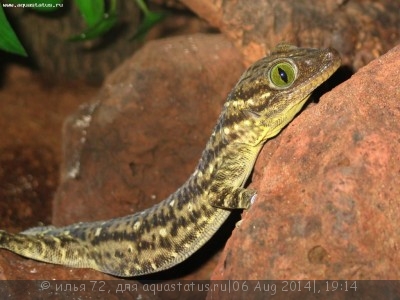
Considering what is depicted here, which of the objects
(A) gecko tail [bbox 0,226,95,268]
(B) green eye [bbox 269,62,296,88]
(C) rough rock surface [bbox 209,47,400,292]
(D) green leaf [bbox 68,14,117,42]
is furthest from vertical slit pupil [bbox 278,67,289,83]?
(D) green leaf [bbox 68,14,117,42]

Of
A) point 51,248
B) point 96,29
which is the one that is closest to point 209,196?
point 51,248

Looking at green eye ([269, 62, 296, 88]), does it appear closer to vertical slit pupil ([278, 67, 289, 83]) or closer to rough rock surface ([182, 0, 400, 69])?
vertical slit pupil ([278, 67, 289, 83])

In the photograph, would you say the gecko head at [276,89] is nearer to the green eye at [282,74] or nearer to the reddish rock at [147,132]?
the green eye at [282,74]

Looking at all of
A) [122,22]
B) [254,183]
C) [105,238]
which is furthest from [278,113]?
[122,22]

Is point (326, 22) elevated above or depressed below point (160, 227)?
above

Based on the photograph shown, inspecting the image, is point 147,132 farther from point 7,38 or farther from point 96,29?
point 7,38

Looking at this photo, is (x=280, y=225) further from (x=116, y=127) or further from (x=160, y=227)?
(x=116, y=127)

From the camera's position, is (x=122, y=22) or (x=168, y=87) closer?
(x=168, y=87)
